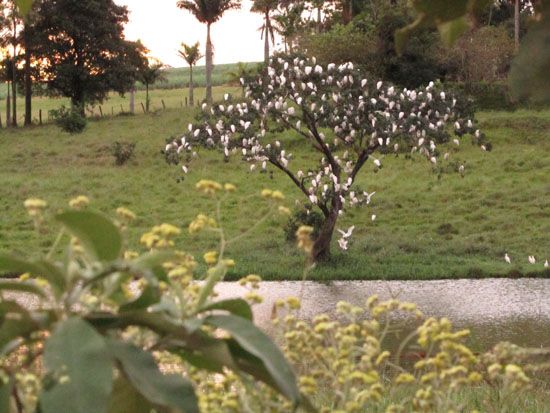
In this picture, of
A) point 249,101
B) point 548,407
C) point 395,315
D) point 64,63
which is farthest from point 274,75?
point 64,63

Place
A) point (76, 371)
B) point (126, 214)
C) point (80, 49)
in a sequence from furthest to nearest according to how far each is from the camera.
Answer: point (80, 49), point (126, 214), point (76, 371)

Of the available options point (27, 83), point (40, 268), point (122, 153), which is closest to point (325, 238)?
point (122, 153)

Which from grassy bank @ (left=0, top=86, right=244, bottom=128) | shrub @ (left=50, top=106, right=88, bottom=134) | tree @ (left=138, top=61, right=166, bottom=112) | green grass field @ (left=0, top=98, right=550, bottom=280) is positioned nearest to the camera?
green grass field @ (left=0, top=98, right=550, bottom=280)

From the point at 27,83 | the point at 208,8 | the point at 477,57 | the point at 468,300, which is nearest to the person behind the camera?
the point at 468,300

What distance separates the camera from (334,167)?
50.6 ft

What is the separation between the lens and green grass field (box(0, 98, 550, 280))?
1598 centimetres

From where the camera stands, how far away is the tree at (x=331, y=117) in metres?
14.6

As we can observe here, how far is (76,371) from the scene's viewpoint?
583 mm

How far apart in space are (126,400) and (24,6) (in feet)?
1.45

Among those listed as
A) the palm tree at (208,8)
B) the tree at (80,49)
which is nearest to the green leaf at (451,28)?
the tree at (80,49)

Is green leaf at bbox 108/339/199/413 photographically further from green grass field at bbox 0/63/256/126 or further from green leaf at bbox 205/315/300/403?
green grass field at bbox 0/63/256/126

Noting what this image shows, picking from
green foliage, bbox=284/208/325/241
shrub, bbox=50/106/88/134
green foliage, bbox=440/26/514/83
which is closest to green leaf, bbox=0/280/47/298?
green foliage, bbox=284/208/325/241

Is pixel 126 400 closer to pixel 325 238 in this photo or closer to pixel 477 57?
pixel 325 238

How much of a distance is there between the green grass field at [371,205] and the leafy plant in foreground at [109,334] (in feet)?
43.1
